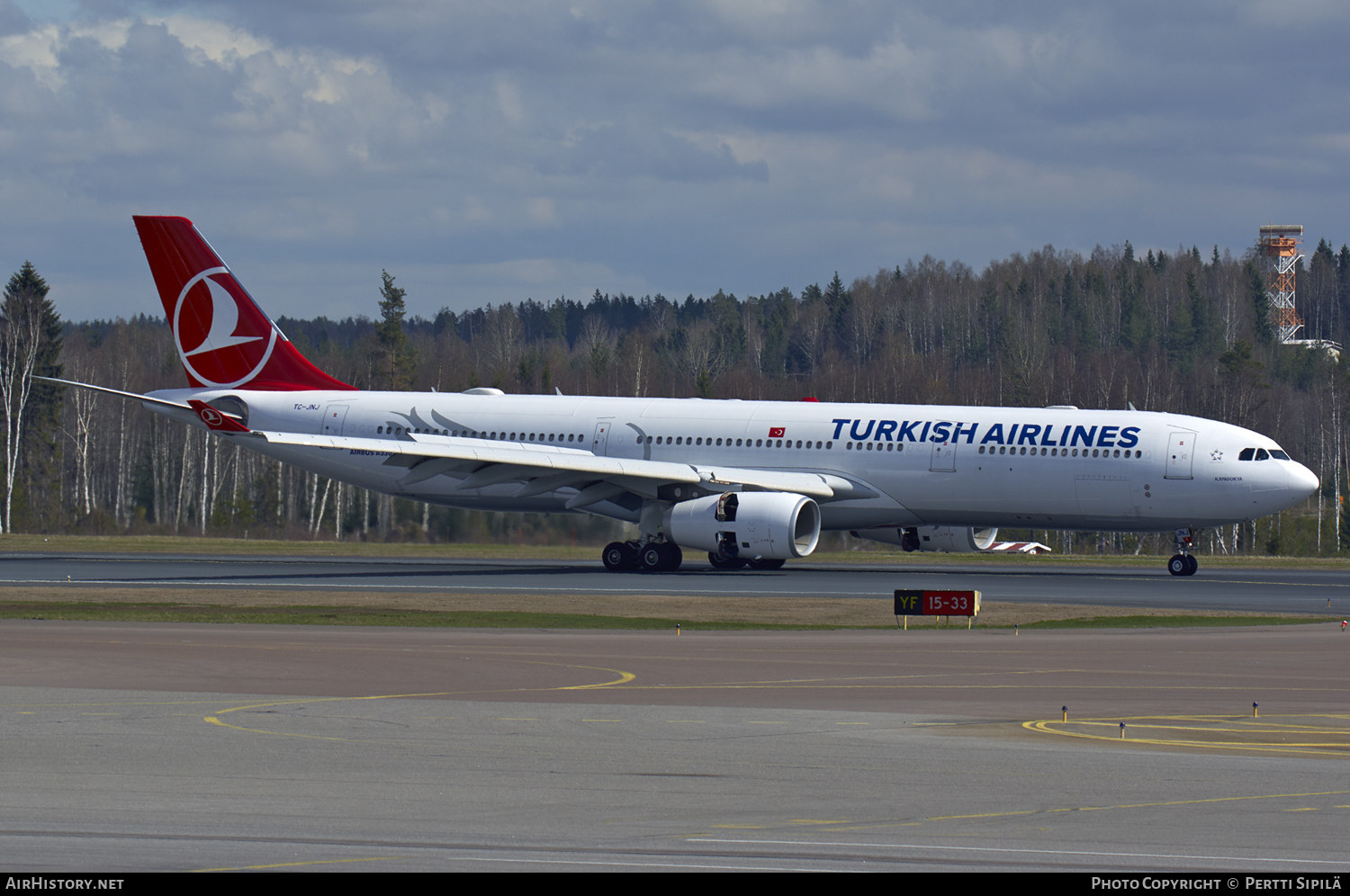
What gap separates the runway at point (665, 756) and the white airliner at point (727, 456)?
16118 mm

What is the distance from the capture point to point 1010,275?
18038 centimetres

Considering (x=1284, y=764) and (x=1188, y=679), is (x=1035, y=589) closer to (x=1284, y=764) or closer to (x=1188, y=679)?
(x=1188, y=679)

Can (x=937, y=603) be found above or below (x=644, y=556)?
below

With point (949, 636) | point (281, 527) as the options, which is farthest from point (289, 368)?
point (949, 636)

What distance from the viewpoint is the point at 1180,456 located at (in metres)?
39.5

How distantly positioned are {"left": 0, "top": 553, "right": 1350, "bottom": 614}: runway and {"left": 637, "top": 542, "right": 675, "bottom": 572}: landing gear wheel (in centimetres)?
67

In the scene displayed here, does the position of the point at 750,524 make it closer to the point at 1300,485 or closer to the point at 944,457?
the point at 944,457

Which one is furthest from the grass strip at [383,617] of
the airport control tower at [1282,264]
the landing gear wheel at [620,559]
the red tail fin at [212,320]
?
the airport control tower at [1282,264]

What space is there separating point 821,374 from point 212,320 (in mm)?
86040

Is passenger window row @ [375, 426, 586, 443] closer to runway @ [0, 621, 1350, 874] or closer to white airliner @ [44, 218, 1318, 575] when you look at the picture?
white airliner @ [44, 218, 1318, 575]

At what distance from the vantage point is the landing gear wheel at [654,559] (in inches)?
1682

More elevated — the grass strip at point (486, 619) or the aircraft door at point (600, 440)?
the aircraft door at point (600, 440)

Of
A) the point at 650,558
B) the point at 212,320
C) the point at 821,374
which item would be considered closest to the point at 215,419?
the point at 212,320

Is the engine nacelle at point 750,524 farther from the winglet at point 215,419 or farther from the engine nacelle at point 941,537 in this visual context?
the winglet at point 215,419
